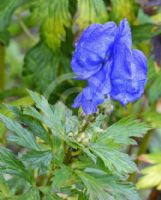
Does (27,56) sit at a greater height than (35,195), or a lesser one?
greater

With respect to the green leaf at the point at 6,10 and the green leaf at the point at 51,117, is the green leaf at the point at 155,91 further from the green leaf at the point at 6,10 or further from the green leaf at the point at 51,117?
the green leaf at the point at 51,117

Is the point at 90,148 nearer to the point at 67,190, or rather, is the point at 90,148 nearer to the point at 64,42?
the point at 67,190

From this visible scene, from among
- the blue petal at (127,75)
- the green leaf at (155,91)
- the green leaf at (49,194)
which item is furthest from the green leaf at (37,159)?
the green leaf at (155,91)

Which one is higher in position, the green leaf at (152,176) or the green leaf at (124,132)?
the green leaf at (124,132)

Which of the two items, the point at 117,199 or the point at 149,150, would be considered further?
the point at 149,150

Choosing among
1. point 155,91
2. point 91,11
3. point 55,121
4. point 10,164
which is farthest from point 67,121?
point 155,91

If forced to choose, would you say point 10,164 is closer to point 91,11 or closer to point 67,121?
point 67,121

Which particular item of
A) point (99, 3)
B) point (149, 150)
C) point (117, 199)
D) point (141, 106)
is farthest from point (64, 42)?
point (149, 150)
